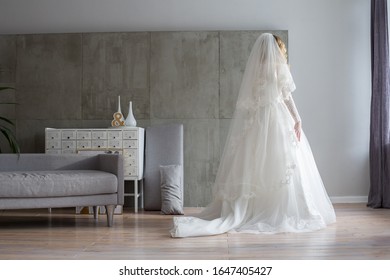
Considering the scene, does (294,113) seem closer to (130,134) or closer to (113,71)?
(130,134)

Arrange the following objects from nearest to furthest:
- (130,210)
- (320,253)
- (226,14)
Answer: (320,253) → (130,210) → (226,14)

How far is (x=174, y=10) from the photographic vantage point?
661 centimetres

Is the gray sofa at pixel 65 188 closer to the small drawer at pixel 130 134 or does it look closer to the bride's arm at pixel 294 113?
the small drawer at pixel 130 134

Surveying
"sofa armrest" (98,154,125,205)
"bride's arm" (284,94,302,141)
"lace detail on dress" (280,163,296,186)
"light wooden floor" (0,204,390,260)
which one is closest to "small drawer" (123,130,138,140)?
"sofa armrest" (98,154,125,205)

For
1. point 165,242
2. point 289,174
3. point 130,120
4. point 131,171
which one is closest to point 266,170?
point 289,174

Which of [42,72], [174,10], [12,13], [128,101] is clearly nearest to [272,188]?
[128,101]

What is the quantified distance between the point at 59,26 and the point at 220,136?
2.52 metres

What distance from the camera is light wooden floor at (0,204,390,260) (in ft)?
11.1

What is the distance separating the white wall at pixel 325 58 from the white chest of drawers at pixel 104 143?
153 cm

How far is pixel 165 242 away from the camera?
12.6ft

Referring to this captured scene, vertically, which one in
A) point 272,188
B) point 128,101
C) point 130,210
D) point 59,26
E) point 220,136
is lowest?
point 130,210

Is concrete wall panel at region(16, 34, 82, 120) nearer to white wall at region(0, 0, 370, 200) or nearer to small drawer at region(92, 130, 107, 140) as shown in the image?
small drawer at region(92, 130, 107, 140)

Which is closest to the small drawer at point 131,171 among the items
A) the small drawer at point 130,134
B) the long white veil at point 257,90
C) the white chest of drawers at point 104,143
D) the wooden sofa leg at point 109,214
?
the white chest of drawers at point 104,143

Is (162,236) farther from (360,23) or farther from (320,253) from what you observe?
(360,23)
